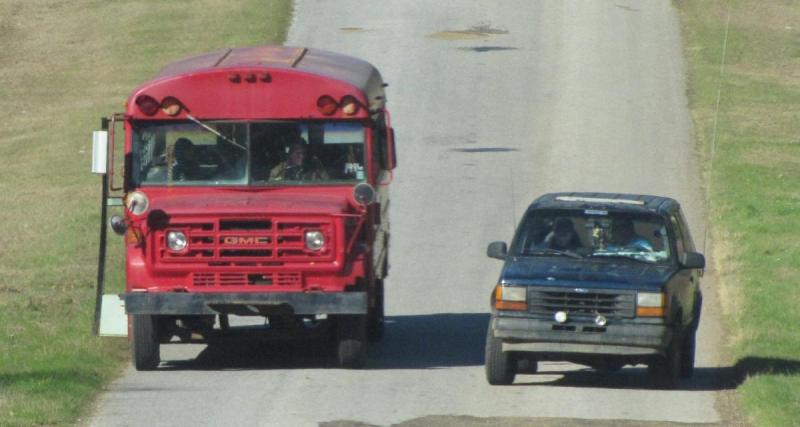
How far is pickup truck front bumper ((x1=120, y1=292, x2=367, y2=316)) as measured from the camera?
13.4 m

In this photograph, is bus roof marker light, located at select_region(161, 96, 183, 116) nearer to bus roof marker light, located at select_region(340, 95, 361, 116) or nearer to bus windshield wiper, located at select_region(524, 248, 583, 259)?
bus roof marker light, located at select_region(340, 95, 361, 116)

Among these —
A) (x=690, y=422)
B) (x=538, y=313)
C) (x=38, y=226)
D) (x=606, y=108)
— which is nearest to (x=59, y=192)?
(x=38, y=226)

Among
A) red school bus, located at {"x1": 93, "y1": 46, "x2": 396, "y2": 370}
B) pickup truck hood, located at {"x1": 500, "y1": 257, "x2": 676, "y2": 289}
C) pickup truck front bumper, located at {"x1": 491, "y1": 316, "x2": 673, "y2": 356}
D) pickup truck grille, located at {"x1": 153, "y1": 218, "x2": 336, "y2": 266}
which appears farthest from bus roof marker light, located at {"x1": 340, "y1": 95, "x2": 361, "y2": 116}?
pickup truck front bumper, located at {"x1": 491, "y1": 316, "x2": 673, "y2": 356}

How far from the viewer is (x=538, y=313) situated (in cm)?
1303

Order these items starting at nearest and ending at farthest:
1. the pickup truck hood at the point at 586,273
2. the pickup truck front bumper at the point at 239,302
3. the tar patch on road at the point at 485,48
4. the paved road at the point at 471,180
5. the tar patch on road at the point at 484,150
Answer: the paved road at the point at 471,180, the pickup truck hood at the point at 586,273, the pickup truck front bumper at the point at 239,302, the tar patch on road at the point at 484,150, the tar patch on road at the point at 485,48

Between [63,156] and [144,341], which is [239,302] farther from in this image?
[63,156]

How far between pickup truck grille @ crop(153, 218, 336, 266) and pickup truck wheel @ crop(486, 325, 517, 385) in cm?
158

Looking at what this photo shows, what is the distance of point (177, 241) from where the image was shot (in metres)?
13.5

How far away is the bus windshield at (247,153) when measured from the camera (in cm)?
1414

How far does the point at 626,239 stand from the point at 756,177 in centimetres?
1219

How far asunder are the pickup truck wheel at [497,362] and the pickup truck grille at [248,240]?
158cm

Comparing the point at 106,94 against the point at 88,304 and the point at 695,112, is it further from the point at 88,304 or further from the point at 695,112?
the point at 88,304

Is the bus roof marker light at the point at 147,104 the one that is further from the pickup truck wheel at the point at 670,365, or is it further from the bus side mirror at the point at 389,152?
the pickup truck wheel at the point at 670,365

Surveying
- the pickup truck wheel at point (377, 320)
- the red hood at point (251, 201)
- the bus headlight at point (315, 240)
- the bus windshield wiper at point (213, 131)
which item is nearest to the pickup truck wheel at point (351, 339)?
the bus headlight at point (315, 240)
